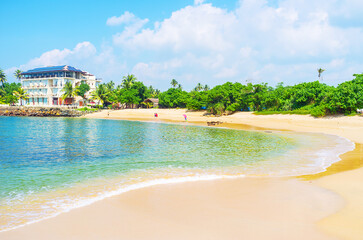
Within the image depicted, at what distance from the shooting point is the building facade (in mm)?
97875

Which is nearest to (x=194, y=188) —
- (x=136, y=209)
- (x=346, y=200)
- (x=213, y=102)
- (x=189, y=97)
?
(x=136, y=209)

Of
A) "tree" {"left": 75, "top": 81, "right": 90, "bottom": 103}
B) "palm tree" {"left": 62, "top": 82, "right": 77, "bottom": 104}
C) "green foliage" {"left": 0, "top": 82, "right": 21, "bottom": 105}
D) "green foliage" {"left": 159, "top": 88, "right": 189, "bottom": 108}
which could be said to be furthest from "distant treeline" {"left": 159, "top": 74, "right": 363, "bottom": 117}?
"green foliage" {"left": 0, "top": 82, "right": 21, "bottom": 105}

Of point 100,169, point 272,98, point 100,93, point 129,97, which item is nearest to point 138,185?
point 100,169

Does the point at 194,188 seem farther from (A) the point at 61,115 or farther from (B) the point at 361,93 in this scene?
(A) the point at 61,115

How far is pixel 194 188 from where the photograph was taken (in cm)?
993

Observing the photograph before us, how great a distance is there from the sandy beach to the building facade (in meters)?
96.1

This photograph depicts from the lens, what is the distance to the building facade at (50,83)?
3853 inches

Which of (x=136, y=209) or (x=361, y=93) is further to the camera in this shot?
(x=361, y=93)

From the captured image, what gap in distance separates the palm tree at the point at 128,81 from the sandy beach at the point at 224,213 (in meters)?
85.8

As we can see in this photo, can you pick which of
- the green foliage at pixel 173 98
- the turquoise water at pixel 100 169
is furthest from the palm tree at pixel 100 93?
the turquoise water at pixel 100 169

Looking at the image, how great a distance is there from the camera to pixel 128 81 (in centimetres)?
9412

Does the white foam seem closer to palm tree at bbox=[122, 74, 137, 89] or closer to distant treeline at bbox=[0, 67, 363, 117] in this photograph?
distant treeline at bbox=[0, 67, 363, 117]

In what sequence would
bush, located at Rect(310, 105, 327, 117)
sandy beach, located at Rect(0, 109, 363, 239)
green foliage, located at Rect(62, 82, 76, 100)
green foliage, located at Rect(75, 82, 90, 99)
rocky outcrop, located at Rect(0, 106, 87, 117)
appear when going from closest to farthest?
sandy beach, located at Rect(0, 109, 363, 239)
bush, located at Rect(310, 105, 327, 117)
rocky outcrop, located at Rect(0, 106, 87, 117)
green foliage, located at Rect(62, 82, 76, 100)
green foliage, located at Rect(75, 82, 90, 99)

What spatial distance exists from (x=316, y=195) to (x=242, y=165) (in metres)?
5.49
